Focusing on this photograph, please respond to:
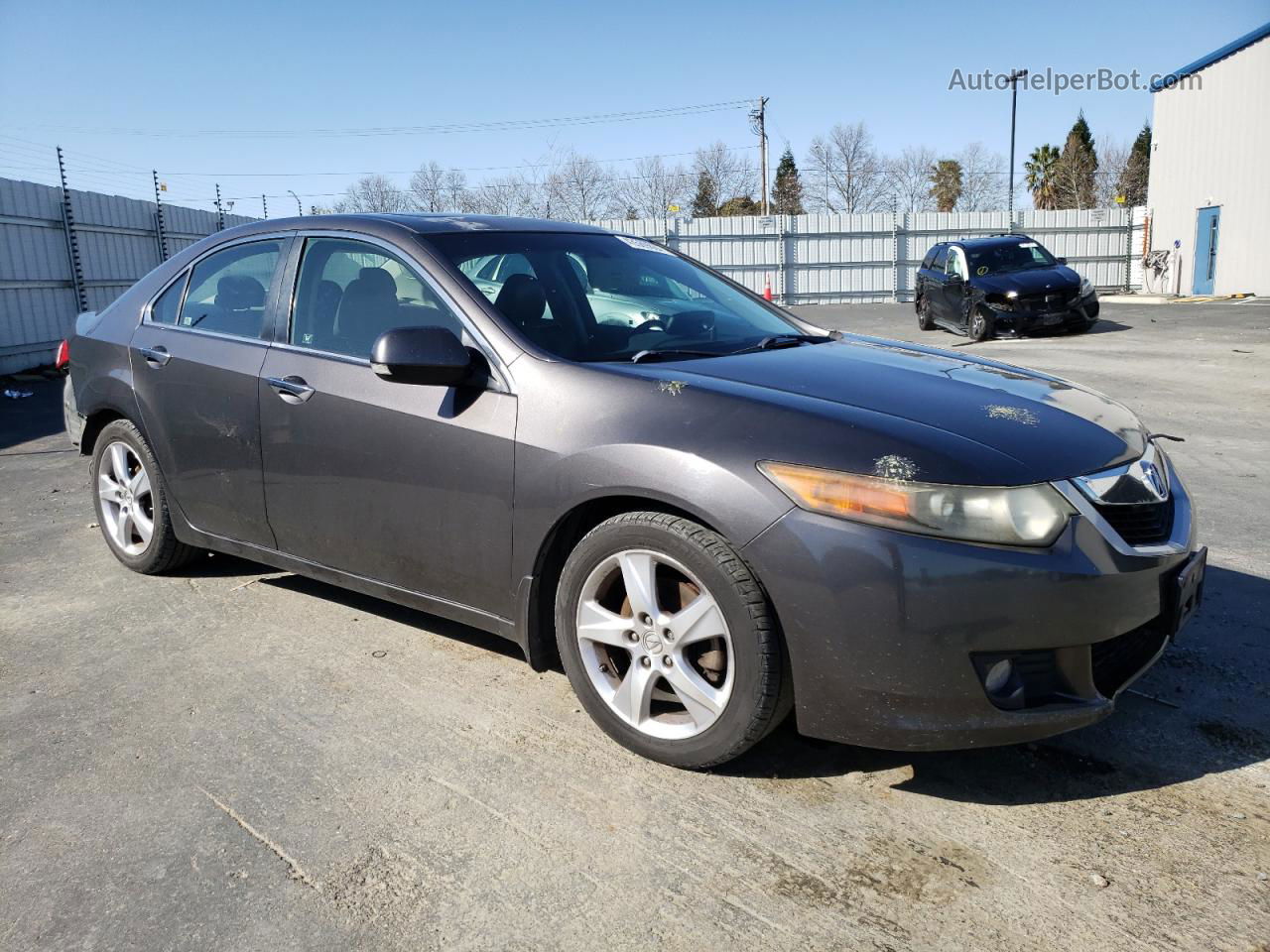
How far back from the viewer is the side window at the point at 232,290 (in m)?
3.95

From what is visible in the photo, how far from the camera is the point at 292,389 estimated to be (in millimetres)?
3602

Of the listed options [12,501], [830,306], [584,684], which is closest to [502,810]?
[584,684]

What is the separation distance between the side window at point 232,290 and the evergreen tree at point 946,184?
199 ft

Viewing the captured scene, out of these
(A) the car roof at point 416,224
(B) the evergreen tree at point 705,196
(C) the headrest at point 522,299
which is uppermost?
(B) the evergreen tree at point 705,196

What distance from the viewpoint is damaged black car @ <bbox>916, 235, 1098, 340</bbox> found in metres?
15.5

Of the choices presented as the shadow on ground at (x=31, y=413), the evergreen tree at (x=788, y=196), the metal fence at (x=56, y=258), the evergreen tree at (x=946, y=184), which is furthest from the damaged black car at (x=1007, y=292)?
the evergreen tree at (x=946, y=184)

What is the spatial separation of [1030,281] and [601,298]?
13.8m

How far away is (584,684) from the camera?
2.95 m

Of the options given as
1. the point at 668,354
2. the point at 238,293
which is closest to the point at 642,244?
the point at 668,354

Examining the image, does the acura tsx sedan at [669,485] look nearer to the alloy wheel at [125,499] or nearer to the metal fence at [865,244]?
the alloy wheel at [125,499]

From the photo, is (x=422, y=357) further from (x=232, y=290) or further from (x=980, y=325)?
(x=980, y=325)

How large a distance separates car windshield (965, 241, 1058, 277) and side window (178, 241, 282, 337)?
46.5ft

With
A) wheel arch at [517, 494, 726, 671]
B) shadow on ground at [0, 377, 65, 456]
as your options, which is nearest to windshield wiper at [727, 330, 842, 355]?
wheel arch at [517, 494, 726, 671]

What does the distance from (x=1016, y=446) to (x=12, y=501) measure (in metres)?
6.27
